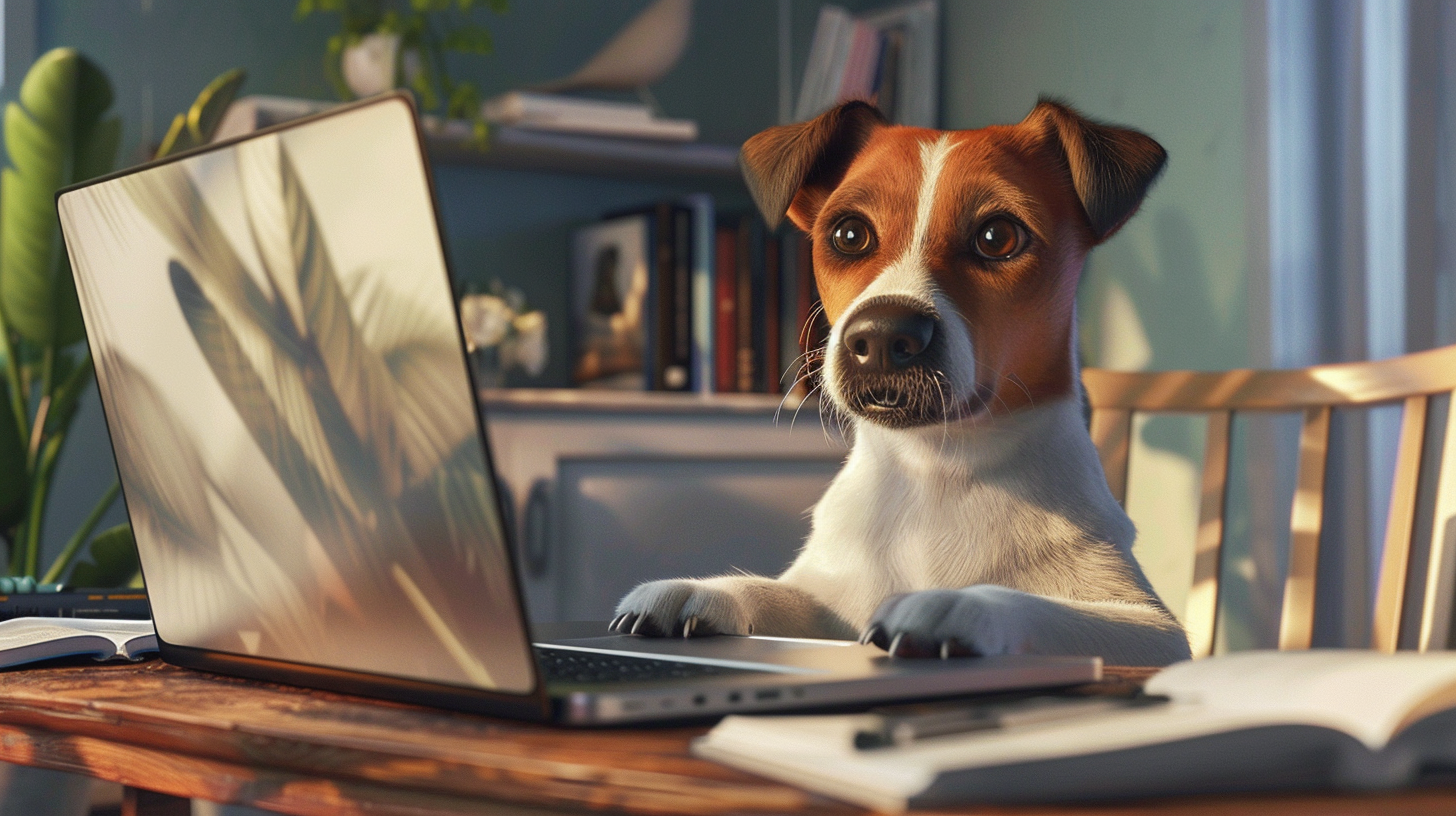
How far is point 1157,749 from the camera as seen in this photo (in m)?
0.34

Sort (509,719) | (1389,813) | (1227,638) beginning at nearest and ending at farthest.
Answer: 1. (1389,813)
2. (509,719)
3. (1227,638)

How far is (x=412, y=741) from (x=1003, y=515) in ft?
1.84

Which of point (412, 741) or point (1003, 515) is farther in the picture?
point (1003, 515)

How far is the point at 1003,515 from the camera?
0.89 metres

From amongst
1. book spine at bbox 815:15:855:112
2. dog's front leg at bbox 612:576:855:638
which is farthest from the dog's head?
book spine at bbox 815:15:855:112

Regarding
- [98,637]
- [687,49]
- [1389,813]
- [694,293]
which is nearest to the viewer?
[1389,813]

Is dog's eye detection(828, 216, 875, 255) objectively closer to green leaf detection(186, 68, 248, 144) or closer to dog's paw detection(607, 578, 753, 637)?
dog's paw detection(607, 578, 753, 637)

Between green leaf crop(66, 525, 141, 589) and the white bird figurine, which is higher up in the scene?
the white bird figurine

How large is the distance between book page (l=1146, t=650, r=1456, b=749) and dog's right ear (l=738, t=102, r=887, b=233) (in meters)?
0.63

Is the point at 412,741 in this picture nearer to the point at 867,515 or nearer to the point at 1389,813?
the point at 1389,813

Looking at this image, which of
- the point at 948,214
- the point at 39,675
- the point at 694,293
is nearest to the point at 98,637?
the point at 39,675

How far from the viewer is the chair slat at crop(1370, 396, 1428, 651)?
4.00ft

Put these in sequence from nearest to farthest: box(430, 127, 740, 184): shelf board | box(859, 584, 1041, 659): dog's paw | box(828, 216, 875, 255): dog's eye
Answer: box(859, 584, 1041, 659): dog's paw, box(828, 216, 875, 255): dog's eye, box(430, 127, 740, 184): shelf board

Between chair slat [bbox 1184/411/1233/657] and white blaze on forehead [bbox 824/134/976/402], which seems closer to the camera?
white blaze on forehead [bbox 824/134/976/402]
